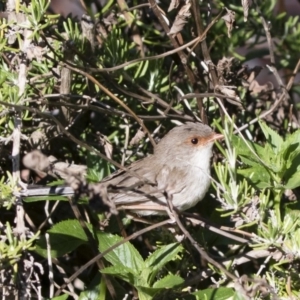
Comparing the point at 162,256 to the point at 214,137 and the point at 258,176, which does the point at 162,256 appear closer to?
the point at 258,176

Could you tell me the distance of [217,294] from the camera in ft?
8.94

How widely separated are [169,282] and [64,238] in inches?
19.9

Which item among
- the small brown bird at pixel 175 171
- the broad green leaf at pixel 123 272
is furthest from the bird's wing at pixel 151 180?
the broad green leaf at pixel 123 272

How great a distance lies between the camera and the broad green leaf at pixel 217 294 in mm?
2713

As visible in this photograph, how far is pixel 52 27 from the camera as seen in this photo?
335 cm

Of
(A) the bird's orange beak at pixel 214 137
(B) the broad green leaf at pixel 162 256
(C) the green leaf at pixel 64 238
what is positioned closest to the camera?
(B) the broad green leaf at pixel 162 256

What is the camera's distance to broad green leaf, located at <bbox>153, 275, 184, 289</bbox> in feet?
8.59

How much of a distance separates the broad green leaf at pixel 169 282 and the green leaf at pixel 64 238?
0.39m

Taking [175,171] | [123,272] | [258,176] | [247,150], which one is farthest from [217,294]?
[175,171]

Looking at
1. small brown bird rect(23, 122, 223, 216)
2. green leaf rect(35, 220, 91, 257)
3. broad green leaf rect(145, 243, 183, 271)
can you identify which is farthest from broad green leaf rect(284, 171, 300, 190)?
green leaf rect(35, 220, 91, 257)

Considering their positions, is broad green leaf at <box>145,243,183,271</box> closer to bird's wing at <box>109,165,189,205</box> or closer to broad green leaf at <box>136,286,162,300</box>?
broad green leaf at <box>136,286,162,300</box>

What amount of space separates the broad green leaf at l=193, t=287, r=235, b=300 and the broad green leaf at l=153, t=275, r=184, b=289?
0.12 meters

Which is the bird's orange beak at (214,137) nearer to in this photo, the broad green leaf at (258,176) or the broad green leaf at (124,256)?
the broad green leaf at (258,176)

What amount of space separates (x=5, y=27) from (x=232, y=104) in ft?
3.76
